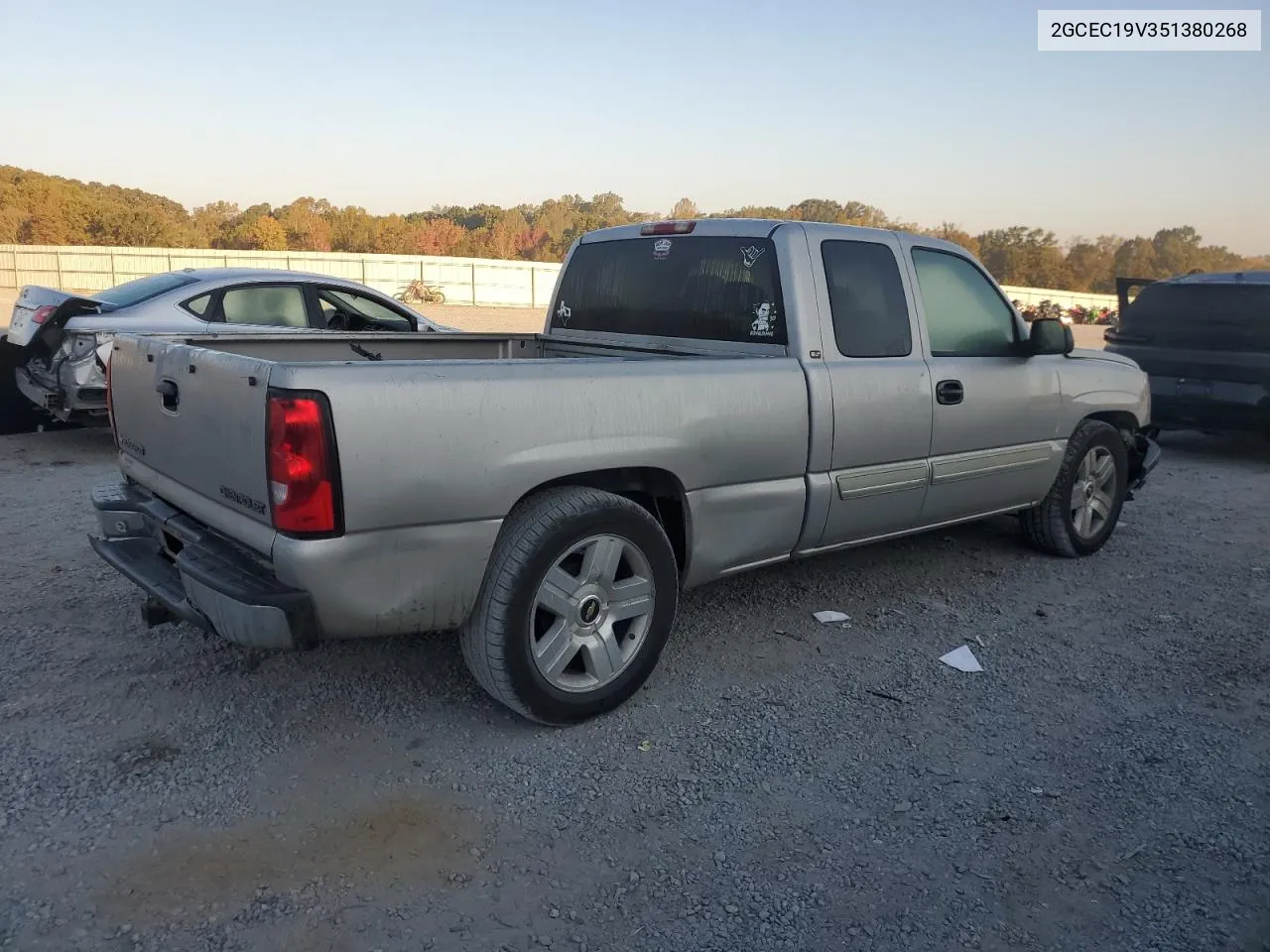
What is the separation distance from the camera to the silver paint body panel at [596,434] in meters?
2.93

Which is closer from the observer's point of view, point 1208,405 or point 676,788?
point 676,788

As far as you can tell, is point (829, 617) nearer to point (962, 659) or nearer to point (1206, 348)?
point (962, 659)

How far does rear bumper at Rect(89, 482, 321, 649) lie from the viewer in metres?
2.86

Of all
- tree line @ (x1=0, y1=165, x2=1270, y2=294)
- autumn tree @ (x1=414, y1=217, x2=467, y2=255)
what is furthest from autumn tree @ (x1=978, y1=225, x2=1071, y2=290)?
autumn tree @ (x1=414, y1=217, x2=467, y2=255)

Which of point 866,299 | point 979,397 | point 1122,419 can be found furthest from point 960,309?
point 1122,419

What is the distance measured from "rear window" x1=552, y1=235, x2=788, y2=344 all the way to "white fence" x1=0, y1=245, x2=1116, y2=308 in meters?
34.4

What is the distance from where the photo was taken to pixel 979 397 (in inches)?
191

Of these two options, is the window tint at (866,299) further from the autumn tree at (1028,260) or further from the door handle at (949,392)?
the autumn tree at (1028,260)

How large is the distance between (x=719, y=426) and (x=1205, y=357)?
297 inches

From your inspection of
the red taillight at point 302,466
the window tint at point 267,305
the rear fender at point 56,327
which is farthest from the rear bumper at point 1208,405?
the rear fender at point 56,327

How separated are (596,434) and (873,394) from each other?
59.9 inches

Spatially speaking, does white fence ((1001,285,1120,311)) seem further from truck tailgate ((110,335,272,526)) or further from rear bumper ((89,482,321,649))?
rear bumper ((89,482,321,649))

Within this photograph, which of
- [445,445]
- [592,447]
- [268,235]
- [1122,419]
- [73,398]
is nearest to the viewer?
[445,445]

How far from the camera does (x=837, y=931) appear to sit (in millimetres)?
2496
